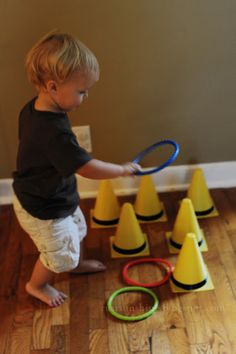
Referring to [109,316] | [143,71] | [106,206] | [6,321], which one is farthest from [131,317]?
[143,71]

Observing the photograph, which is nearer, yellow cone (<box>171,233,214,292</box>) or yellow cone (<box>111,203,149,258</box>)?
yellow cone (<box>171,233,214,292</box>)

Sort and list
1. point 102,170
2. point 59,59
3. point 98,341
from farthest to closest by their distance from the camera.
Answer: point 98,341 → point 102,170 → point 59,59

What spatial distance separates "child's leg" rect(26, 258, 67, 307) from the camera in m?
1.58

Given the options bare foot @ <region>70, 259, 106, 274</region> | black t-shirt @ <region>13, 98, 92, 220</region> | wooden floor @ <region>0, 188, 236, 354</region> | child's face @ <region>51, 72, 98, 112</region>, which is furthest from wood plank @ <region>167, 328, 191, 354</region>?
child's face @ <region>51, 72, 98, 112</region>

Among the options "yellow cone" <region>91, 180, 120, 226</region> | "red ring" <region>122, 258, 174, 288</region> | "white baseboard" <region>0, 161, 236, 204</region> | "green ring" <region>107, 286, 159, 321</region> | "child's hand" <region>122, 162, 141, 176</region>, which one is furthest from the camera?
"white baseboard" <region>0, 161, 236, 204</region>

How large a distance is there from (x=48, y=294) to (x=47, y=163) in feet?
1.67

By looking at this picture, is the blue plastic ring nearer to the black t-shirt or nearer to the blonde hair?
the black t-shirt

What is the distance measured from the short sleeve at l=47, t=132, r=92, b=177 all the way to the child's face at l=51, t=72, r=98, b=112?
0.31 ft

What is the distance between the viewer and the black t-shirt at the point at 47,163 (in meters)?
1.27

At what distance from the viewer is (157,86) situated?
6.26 ft

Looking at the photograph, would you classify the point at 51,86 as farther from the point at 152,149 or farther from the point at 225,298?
the point at 225,298

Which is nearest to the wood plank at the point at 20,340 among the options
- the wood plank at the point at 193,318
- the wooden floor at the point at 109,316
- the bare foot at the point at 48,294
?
the wooden floor at the point at 109,316

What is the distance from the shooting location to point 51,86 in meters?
1.27

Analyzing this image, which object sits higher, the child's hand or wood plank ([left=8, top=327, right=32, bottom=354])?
the child's hand
